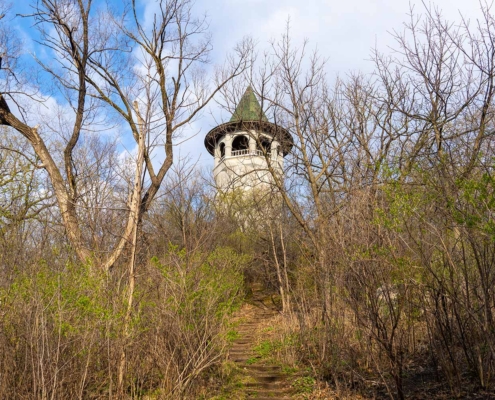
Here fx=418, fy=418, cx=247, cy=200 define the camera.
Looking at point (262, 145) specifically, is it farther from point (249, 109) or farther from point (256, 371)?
point (256, 371)

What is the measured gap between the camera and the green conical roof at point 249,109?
472 inches

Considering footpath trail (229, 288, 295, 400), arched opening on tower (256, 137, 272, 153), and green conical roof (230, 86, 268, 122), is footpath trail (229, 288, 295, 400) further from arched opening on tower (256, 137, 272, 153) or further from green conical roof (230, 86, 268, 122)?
green conical roof (230, 86, 268, 122)

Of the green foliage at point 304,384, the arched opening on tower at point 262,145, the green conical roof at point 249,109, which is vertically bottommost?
the green foliage at point 304,384

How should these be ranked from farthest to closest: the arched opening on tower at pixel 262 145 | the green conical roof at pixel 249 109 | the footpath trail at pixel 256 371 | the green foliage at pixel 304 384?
the green conical roof at pixel 249 109 < the arched opening on tower at pixel 262 145 < the footpath trail at pixel 256 371 < the green foliage at pixel 304 384

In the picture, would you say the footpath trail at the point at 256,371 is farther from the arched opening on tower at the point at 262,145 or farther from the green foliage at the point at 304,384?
the arched opening on tower at the point at 262,145

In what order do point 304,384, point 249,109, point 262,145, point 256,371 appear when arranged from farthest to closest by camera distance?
point 262,145, point 249,109, point 256,371, point 304,384

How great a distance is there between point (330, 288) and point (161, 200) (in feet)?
21.9

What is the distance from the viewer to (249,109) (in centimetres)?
1216

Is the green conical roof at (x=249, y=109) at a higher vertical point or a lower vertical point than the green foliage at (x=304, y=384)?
higher

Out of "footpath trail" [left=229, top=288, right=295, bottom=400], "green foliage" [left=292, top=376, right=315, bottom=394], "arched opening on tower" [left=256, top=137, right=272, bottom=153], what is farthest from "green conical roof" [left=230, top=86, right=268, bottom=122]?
"green foliage" [left=292, top=376, right=315, bottom=394]

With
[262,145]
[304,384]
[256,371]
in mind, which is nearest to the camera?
[304,384]

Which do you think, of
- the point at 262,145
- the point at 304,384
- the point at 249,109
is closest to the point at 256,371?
the point at 304,384

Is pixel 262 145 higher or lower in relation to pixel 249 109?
lower

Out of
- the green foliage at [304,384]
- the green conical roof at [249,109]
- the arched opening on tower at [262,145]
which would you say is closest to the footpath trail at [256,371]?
the green foliage at [304,384]
